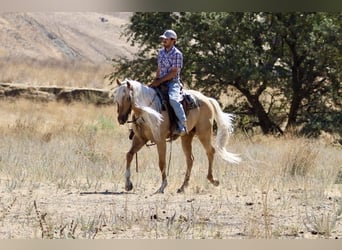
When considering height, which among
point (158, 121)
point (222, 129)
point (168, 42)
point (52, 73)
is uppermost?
point (168, 42)

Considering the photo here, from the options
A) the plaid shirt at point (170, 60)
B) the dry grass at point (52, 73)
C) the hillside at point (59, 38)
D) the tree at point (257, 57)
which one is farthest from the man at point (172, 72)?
the hillside at point (59, 38)

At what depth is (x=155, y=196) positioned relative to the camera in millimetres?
9312

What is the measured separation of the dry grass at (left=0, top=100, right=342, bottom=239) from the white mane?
2.67ft

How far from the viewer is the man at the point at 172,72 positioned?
9.80 m

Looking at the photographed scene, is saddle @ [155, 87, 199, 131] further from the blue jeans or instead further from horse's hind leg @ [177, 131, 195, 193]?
horse's hind leg @ [177, 131, 195, 193]

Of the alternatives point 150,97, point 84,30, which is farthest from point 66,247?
point 84,30

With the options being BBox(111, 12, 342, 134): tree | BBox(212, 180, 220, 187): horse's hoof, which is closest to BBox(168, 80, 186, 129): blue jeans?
Result: BBox(212, 180, 220, 187): horse's hoof

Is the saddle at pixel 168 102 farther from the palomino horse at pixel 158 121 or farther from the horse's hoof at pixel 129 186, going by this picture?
the horse's hoof at pixel 129 186

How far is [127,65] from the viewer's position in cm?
2231

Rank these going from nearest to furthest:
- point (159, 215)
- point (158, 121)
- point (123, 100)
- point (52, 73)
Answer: point (159, 215) → point (123, 100) → point (158, 121) → point (52, 73)

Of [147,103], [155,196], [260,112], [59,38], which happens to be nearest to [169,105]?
[147,103]

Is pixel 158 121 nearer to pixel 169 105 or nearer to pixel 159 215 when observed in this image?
pixel 169 105

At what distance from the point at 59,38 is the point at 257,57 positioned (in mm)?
27190

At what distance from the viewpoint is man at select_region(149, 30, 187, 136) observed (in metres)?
9.80
